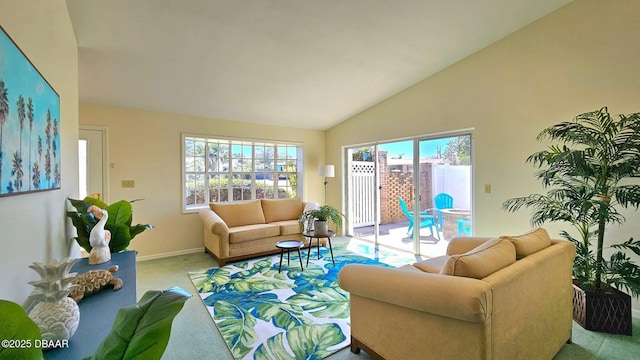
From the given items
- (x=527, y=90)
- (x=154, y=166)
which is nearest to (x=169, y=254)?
(x=154, y=166)

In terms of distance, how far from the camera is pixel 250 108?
4520 mm

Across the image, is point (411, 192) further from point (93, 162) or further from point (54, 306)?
point (93, 162)

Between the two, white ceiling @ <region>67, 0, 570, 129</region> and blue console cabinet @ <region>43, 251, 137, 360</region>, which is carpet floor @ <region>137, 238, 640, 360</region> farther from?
white ceiling @ <region>67, 0, 570, 129</region>

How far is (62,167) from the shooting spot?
1.99 metres

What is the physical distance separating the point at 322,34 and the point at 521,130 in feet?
7.98

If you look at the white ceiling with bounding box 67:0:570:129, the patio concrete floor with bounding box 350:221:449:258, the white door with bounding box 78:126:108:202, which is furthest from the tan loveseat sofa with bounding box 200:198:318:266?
the white ceiling with bounding box 67:0:570:129

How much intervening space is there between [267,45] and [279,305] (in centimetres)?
266

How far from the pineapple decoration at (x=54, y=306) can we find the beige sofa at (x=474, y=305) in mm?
1417

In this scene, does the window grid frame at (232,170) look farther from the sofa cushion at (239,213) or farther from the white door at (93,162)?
the white door at (93,162)

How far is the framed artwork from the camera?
1.00m

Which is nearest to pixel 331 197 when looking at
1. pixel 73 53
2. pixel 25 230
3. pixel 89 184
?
pixel 89 184

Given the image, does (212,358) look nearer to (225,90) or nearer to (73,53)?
(73,53)

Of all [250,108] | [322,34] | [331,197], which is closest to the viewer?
[322,34]

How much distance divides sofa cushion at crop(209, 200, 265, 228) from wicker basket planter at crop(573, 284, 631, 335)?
4.03m
